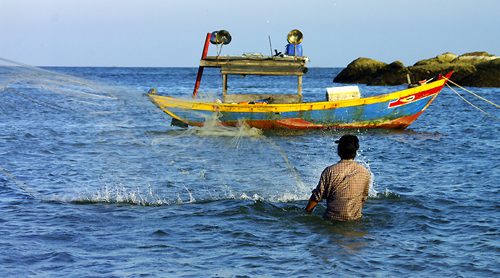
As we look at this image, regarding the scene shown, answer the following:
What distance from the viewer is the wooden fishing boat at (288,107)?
14.4m

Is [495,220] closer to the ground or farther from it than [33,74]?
closer to the ground

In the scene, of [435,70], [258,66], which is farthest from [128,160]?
[435,70]

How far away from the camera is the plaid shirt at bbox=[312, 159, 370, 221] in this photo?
5230 mm

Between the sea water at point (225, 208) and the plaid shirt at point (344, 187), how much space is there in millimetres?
272

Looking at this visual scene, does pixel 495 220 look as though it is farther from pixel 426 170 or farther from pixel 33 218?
pixel 33 218

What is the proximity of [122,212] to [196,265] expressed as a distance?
→ 2313mm

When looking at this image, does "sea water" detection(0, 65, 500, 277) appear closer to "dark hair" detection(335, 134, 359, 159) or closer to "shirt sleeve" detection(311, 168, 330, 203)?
"shirt sleeve" detection(311, 168, 330, 203)

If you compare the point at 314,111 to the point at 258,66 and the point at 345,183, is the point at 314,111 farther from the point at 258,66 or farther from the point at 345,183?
the point at 345,183

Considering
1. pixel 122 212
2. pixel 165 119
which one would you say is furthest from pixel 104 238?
pixel 165 119

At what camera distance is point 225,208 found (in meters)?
6.77

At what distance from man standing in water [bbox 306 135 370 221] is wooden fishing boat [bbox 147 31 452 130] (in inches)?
358

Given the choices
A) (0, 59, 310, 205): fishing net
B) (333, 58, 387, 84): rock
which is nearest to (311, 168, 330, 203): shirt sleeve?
(0, 59, 310, 205): fishing net

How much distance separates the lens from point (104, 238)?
Answer: 5355mm

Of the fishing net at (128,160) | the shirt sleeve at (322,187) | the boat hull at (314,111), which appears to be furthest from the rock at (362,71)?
the shirt sleeve at (322,187)
